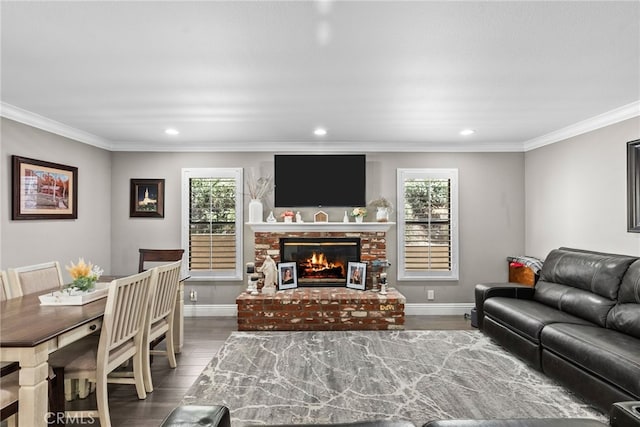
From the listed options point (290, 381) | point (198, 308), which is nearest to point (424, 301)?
point (290, 381)

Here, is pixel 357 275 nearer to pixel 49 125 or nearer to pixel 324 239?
pixel 324 239

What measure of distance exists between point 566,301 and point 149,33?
4.27m

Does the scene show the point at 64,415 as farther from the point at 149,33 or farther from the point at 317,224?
the point at 317,224

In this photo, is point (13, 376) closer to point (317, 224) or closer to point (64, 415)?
point (64, 415)

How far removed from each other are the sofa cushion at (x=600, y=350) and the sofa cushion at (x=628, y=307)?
0.08 m

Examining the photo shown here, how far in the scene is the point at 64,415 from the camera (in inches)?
96.3

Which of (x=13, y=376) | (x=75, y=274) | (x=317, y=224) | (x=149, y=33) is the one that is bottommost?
(x=13, y=376)

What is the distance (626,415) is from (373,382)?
1.95m

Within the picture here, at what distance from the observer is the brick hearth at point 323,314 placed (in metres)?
4.79

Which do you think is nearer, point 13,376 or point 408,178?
point 13,376

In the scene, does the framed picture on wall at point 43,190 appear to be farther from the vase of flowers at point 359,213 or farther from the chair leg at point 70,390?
the vase of flowers at point 359,213

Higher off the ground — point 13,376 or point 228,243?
point 228,243

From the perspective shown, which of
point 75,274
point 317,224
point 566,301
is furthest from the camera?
point 317,224

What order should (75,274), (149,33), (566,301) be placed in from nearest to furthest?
(149,33)
(75,274)
(566,301)
